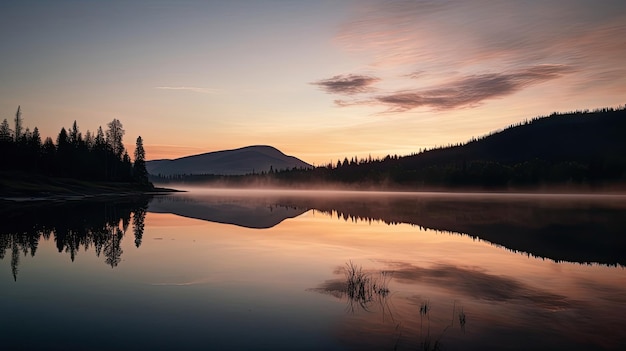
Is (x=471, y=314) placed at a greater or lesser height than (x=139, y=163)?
lesser

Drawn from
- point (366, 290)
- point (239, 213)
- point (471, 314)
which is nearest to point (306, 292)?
point (366, 290)

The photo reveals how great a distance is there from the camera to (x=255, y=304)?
16.3 metres

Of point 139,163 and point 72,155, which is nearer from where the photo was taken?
point 72,155

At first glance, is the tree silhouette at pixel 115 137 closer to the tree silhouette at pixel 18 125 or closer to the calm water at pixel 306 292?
the tree silhouette at pixel 18 125

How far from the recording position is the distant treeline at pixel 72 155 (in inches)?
4953

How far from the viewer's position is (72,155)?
135 meters

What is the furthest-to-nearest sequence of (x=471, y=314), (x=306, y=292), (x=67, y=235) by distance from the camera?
(x=67, y=235) < (x=306, y=292) < (x=471, y=314)

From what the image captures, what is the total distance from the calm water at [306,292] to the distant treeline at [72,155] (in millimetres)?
109418

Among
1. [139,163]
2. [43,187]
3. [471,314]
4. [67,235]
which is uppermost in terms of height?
[139,163]

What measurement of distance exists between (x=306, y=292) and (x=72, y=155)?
14214 centimetres

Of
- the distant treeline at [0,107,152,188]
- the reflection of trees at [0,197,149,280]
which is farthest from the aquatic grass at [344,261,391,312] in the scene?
the distant treeline at [0,107,152,188]

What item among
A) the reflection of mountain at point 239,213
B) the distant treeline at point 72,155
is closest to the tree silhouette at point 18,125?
the distant treeline at point 72,155

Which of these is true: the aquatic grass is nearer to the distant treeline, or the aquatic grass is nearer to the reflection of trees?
the reflection of trees

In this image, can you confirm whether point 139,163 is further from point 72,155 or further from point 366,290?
point 366,290
